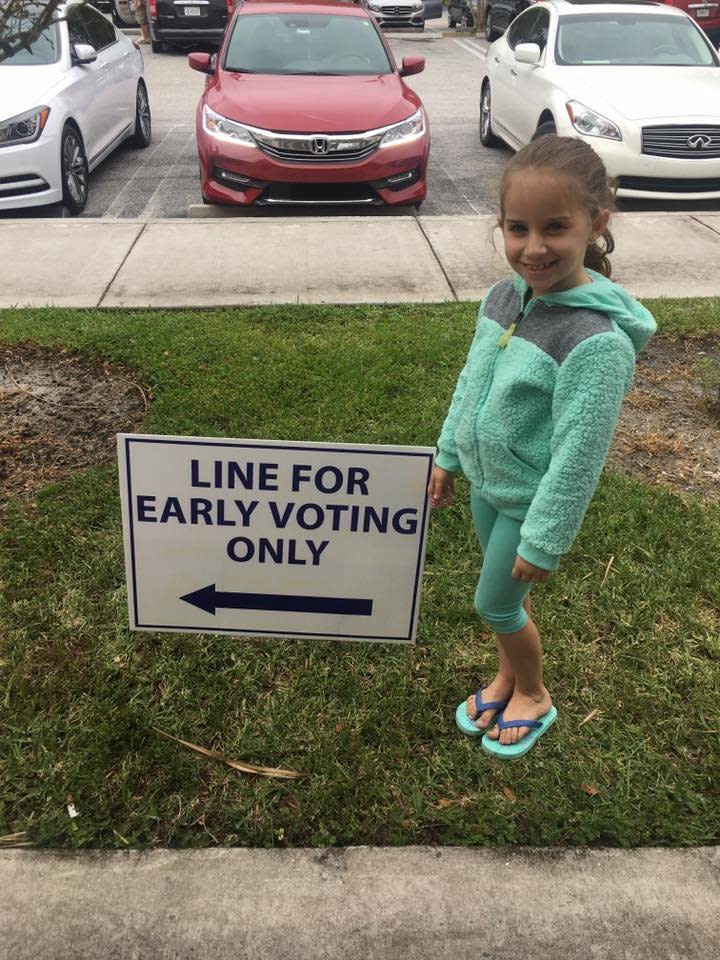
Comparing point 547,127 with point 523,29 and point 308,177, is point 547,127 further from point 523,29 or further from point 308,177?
point 308,177

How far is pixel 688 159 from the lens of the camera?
6.86 meters

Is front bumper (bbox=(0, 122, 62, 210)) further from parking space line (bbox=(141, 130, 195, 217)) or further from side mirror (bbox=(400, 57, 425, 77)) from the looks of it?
side mirror (bbox=(400, 57, 425, 77))

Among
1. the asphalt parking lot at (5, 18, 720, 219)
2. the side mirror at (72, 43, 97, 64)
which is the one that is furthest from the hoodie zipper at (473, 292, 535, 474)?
the side mirror at (72, 43, 97, 64)

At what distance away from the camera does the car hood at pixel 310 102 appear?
21.3ft

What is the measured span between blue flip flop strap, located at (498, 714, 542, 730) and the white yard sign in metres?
0.35

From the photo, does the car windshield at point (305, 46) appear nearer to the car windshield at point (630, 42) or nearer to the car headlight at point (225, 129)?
the car headlight at point (225, 129)

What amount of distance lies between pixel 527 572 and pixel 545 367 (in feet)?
1.48

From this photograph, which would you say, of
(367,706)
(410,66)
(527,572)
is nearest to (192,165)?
(410,66)

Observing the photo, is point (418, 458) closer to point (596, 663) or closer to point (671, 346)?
point (596, 663)

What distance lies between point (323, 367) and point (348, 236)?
231 cm

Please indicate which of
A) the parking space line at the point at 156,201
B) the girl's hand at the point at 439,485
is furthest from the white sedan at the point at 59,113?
the girl's hand at the point at 439,485

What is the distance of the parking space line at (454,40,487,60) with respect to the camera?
19.1 meters

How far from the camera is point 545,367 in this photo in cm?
179

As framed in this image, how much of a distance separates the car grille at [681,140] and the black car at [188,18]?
14.0 m
